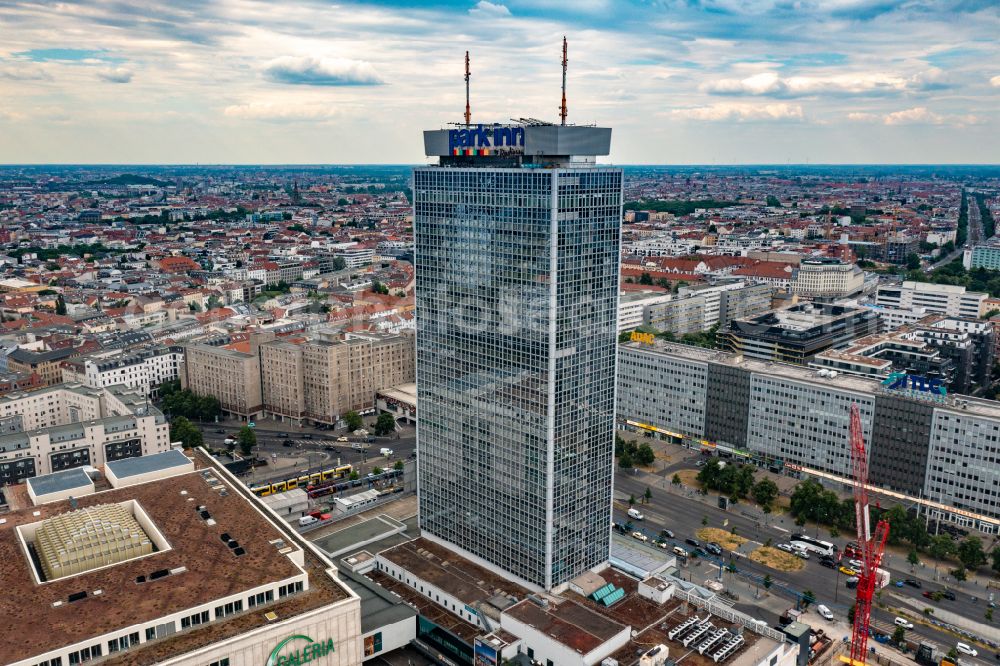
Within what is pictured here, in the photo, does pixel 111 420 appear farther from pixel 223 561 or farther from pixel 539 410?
pixel 539 410

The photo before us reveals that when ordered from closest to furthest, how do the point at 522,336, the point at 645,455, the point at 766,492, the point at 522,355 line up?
1. the point at 522,336
2. the point at 522,355
3. the point at 766,492
4. the point at 645,455

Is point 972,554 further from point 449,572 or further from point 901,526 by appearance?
point 449,572

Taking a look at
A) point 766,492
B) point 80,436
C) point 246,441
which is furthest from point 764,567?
point 80,436

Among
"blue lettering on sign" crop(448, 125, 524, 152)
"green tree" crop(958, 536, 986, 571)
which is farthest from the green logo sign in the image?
"green tree" crop(958, 536, 986, 571)

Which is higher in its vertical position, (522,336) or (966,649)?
(522,336)

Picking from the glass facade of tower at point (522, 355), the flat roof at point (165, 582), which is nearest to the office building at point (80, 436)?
the flat roof at point (165, 582)

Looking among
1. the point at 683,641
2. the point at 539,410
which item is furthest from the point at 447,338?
the point at 683,641

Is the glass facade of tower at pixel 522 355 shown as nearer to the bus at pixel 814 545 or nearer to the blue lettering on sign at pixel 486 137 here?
the blue lettering on sign at pixel 486 137
